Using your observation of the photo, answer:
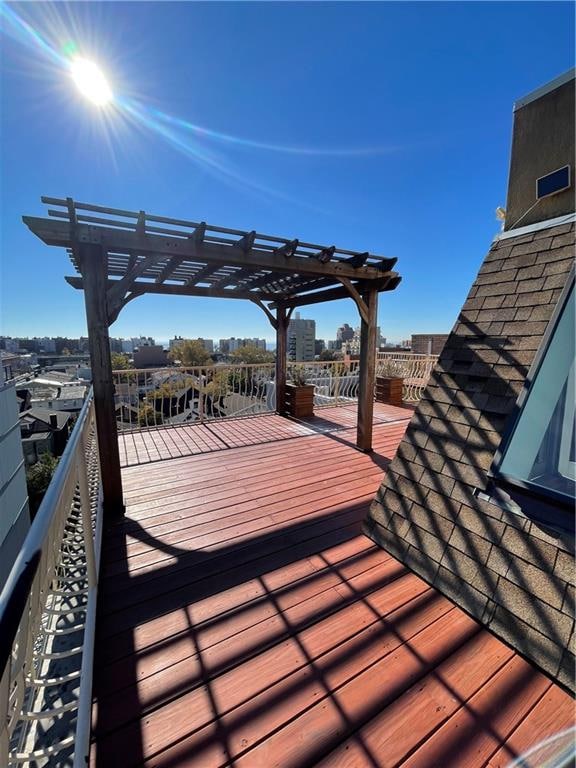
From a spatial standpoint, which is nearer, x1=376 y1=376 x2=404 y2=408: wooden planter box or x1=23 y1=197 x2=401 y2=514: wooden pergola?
x1=23 y1=197 x2=401 y2=514: wooden pergola

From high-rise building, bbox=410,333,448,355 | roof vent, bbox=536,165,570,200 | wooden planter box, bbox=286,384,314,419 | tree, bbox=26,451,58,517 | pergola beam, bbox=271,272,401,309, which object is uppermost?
roof vent, bbox=536,165,570,200

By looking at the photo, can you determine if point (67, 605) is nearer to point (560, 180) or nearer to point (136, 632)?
point (136, 632)

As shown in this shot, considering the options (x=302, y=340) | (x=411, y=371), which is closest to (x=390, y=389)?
(x=411, y=371)

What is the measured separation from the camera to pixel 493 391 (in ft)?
6.52

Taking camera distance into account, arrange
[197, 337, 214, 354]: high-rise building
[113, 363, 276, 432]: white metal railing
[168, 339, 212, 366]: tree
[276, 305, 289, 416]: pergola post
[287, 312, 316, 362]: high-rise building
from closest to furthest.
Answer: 1. [113, 363, 276, 432]: white metal railing
2. [276, 305, 289, 416]: pergola post
3. [168, 339, 212, 366]: tree
4. [197, 337, 214, 354]: high-rise building
5. [287, 312, 316, 362]: high-rise building

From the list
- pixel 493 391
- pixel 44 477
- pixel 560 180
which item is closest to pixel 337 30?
pixel 560 180

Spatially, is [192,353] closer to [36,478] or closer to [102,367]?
[36,478]

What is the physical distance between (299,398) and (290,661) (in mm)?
4550

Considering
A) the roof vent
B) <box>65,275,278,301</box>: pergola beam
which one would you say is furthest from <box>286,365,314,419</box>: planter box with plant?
the roof vent

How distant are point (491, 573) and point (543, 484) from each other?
662 mm

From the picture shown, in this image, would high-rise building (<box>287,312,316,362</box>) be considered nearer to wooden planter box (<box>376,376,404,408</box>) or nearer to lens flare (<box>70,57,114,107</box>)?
wooden planter box (<box>376,376,404,408</box>)

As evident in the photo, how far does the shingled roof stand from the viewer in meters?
1.48

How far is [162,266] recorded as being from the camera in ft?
13.1

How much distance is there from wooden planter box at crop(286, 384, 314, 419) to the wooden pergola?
1.73 m
